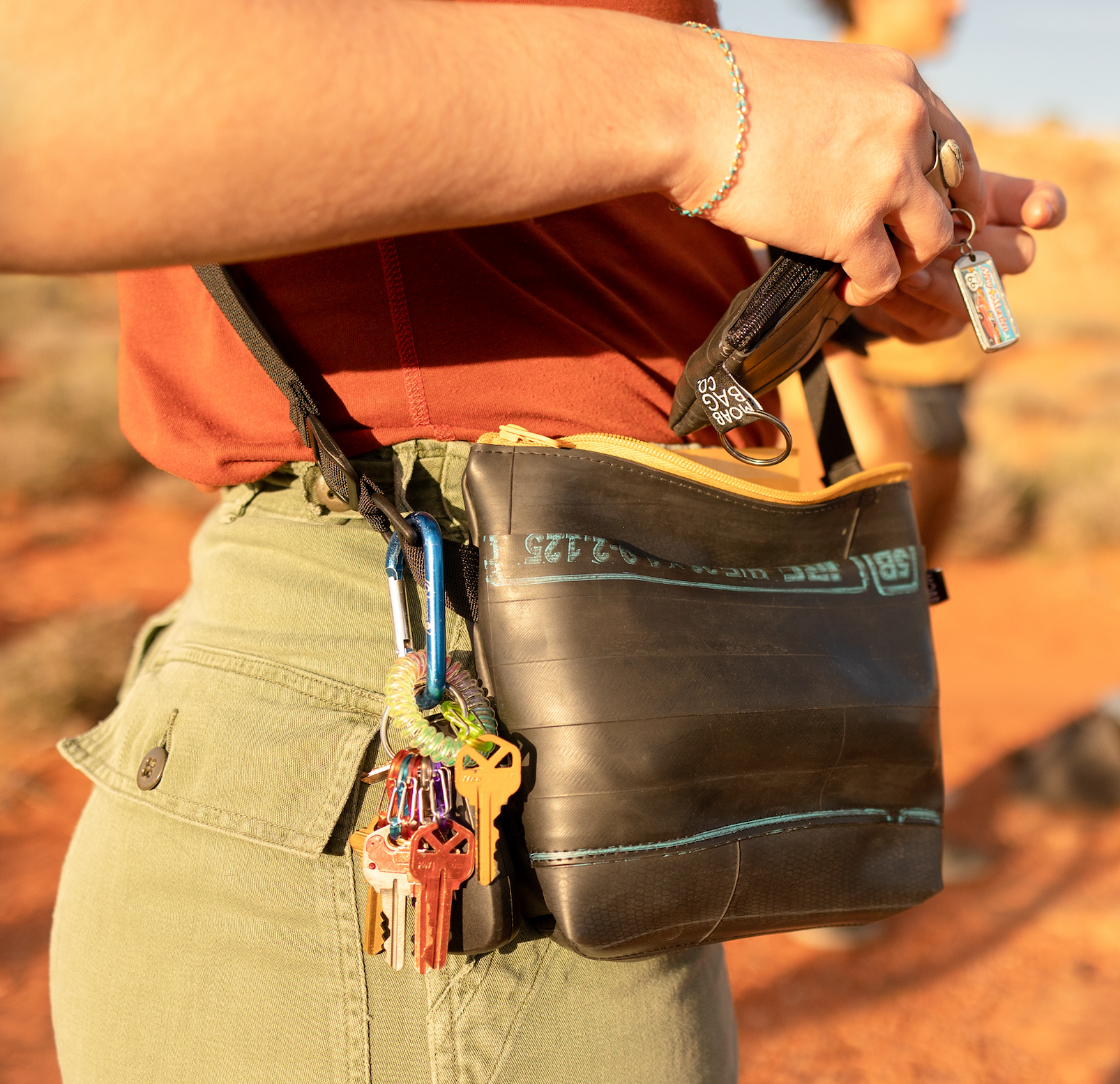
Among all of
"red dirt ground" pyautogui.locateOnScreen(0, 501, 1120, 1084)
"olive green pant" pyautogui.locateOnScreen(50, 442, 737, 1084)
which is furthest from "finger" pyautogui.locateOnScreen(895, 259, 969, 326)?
"red dirt ground" pyautogui.locateOnScreen(0, 501, 1120, 1084)

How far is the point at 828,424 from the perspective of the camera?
49.7 inches

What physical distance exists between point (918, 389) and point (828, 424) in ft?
9.02

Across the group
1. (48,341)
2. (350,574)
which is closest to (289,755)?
(350,574)

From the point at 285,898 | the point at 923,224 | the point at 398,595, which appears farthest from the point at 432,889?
the point at 923,224

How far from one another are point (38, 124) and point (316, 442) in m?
0.36

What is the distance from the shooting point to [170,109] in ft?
1.82

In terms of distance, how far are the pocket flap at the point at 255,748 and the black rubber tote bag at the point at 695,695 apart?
0.15 meters

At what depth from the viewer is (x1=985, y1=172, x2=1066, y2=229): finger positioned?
4.04 feet

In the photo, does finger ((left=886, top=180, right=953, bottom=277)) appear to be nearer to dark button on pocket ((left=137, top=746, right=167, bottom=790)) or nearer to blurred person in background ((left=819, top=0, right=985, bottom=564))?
dark button on pocket ((left=137, top=746, right=167, bottom=790))

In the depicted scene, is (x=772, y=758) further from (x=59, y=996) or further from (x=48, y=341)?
(x=48, y=341)

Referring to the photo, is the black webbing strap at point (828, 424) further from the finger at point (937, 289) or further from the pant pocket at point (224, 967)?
the pant pocket at point (224, 967)

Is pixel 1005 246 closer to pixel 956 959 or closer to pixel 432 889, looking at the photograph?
pixel 432 889

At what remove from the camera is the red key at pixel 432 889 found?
2.62ft

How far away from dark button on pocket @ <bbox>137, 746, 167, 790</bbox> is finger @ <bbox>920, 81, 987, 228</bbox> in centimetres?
88
